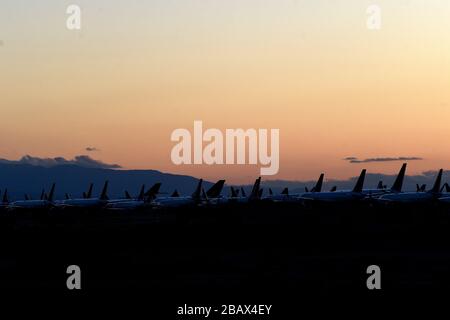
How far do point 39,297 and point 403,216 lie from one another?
394ft

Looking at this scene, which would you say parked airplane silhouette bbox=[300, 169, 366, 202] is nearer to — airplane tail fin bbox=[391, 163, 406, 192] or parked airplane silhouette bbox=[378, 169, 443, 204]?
airplane tail fin bbox=[391, 163, 406, 192]

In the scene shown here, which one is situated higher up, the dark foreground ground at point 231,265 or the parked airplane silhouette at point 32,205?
the parked airplane silhouette at point 32,205

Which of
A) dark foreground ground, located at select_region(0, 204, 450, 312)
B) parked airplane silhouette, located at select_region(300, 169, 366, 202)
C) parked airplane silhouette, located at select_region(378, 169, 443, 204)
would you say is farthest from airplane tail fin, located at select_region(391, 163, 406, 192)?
dark foreground ground, located at select_region(0, 204, 450, 312)

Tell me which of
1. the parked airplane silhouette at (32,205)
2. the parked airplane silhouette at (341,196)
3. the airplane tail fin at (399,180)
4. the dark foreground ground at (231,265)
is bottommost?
the dark foreground ground at (231,265)

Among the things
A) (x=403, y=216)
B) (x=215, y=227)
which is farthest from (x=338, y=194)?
(x=215, y=227)

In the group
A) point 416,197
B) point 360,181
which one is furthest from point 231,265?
point 360,181

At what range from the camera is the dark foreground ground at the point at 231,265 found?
47.7 meters

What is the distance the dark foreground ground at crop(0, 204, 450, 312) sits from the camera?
157ft

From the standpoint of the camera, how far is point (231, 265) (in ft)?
209

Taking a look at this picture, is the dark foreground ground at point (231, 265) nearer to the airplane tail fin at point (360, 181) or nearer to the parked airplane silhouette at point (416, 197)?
the parked airplane silhouette at point (416, 197)

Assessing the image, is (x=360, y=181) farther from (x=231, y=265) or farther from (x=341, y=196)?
(x=231, y=265)

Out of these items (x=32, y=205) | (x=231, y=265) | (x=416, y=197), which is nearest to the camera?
(x=231, y=265)

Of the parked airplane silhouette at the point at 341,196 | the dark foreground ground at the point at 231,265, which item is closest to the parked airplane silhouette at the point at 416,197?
the parked airplane silhouette at the point at 341,196
